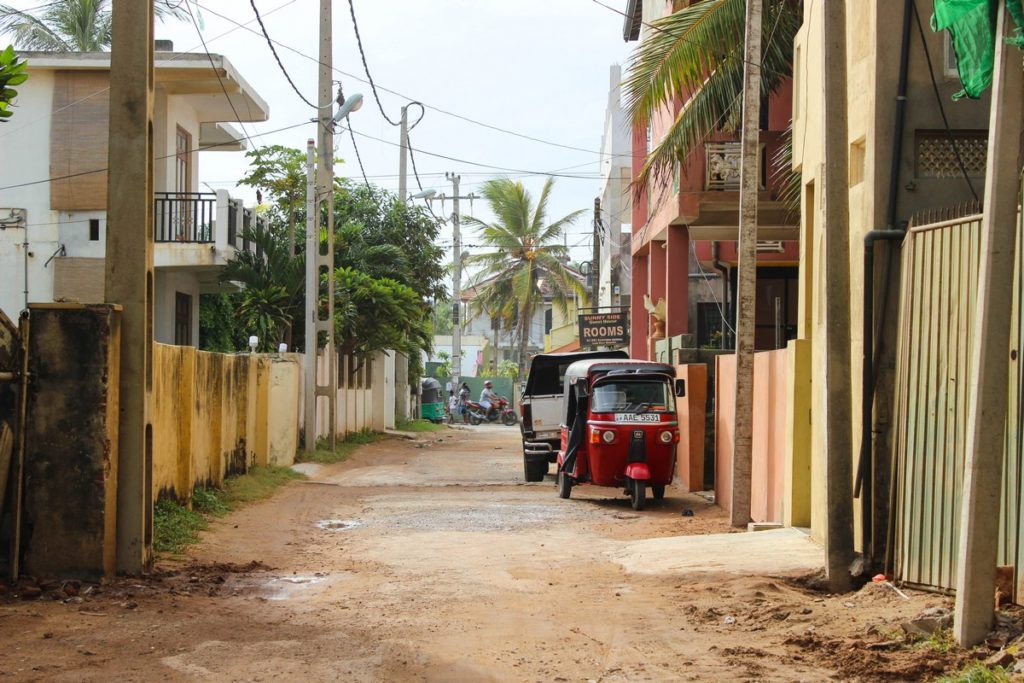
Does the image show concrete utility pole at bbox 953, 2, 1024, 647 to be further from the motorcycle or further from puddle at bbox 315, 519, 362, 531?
the motorcycle

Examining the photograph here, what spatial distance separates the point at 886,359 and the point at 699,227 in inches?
507

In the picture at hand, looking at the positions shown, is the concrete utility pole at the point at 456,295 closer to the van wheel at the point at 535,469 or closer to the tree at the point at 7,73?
the van wheel at the point at 535,469

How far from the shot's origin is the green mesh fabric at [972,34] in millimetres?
7449

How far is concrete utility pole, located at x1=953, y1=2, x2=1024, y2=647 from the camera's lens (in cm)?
689

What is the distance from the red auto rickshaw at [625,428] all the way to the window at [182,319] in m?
11.5

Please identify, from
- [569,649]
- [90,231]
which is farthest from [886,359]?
[90,231]

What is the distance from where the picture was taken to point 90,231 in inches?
944

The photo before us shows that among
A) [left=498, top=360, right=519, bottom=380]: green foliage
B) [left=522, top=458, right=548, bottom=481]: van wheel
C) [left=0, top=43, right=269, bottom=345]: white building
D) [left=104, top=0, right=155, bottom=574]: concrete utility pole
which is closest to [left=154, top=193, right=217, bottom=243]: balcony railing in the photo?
[left=0, top=43, right=269, bottom=345]: white building

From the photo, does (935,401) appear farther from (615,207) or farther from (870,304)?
(615,207)

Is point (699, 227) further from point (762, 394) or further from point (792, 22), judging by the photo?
point (762, 394)

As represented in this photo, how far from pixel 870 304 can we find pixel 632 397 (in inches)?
312

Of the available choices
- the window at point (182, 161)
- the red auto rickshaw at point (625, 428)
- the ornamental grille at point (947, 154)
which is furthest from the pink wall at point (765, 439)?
the window at point (182, 161)

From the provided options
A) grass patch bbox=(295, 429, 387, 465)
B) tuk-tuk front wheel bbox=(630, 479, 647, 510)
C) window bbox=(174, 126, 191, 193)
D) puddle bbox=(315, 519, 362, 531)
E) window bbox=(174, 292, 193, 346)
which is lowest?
grass patch bbox=(295, 429, 387, 465)

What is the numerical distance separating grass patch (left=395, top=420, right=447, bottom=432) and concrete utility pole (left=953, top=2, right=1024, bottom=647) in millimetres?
34601
